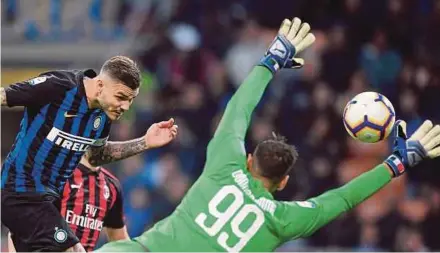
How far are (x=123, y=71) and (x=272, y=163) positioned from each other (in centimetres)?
104

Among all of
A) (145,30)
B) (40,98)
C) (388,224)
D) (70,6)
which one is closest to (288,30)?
(40,98)

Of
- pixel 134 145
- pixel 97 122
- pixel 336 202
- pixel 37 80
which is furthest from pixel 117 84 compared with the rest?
pixel 336 202

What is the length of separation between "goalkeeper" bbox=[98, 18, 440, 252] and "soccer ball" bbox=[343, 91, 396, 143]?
1.68 feet

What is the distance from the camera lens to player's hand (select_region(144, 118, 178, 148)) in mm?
6945

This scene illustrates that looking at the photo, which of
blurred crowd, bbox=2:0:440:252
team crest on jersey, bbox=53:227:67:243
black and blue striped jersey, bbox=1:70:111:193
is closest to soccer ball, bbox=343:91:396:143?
black and blue striped jersey, bbox=1:70:111:193

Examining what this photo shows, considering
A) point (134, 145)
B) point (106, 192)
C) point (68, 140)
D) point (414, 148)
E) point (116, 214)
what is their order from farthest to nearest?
point (116, 214) → point (106, 192) → point (134, 145) → point (68, 140) → point (414, 148)

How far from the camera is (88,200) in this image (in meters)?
7.97

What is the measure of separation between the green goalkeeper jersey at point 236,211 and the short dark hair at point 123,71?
0.62m

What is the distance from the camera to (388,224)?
12.0 meters

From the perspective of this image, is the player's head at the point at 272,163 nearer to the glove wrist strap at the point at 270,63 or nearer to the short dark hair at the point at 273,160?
the short dark hair at the point at 273,160

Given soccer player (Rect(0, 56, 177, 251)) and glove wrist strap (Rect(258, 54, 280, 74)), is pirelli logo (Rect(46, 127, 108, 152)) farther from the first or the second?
glove wrist strap (Rect(258, 54, 280, 74))

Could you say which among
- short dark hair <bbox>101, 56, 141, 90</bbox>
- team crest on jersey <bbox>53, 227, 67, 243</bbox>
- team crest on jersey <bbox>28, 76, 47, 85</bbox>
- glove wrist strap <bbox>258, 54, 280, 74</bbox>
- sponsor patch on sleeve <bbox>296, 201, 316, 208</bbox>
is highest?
glove wrist strap <bbox>258, 54, 280, 74</bbox>

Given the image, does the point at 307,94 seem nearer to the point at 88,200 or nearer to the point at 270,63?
the point at 88,200

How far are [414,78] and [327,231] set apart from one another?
7.60 feet
